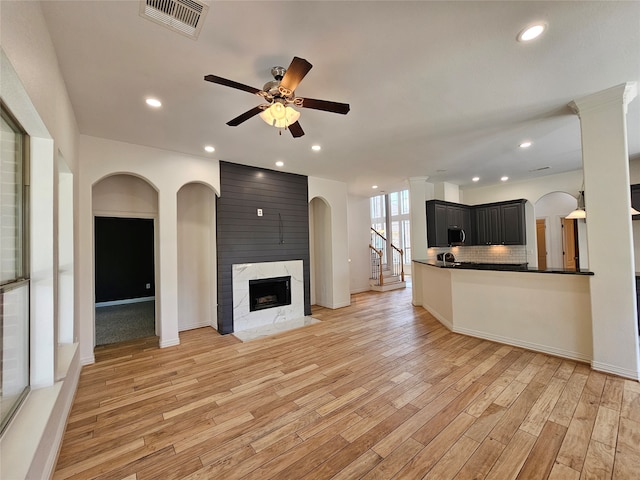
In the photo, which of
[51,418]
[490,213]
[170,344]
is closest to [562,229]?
[490,213]

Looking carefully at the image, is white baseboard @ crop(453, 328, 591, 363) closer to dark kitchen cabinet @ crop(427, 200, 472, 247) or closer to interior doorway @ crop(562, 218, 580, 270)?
dark kitchen cabinet @ crop(427, 200, 472, 247)

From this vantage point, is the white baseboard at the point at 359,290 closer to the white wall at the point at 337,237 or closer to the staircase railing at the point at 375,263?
the staircase railing at the point at 375,263

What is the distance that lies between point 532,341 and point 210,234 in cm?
518

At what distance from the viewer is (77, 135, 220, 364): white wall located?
3381 mm

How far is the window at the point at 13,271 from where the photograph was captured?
1.53m

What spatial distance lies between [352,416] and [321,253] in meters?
4.43

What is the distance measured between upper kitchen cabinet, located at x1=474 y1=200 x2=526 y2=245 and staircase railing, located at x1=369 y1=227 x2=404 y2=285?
263 centimetres

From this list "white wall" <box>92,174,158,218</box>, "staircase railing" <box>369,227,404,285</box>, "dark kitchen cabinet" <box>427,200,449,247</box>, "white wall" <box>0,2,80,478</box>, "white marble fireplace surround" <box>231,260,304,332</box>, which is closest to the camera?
"white wall" <box>0,2,80,478</box>

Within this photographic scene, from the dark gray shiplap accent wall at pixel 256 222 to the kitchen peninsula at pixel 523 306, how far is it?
2828mm

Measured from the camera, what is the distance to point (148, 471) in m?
1.74

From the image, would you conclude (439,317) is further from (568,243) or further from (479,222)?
(568,243)

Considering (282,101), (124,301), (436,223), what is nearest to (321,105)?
(282,101)

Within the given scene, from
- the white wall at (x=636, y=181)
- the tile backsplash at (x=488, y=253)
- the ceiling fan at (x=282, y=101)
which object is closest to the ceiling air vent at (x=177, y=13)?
the ceiling fan at (x=282, y=101)

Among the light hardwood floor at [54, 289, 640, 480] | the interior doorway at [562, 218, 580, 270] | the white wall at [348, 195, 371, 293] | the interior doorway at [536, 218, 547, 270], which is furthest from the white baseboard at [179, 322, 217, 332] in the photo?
the interior doorway at [562, 218, 580, 270]
